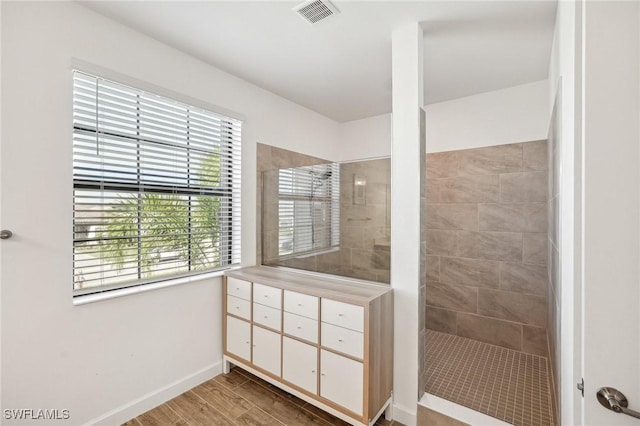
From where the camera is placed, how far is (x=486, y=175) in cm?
293

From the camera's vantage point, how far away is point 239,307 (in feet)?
7.72

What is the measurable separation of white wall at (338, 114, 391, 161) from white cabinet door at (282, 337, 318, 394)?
8.01ft

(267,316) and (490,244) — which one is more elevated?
(490,244)

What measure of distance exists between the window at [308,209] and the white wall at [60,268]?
97 centimetres

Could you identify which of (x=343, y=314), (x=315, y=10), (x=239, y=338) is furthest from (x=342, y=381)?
(x=315, y=10)

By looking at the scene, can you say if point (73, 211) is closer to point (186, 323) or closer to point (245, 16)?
point (186, 323)

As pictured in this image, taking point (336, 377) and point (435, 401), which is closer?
point (336, 377)

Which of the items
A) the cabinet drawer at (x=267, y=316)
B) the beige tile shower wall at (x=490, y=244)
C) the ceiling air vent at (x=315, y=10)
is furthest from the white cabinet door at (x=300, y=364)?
the ceiling air vent at (x=315, y=10)

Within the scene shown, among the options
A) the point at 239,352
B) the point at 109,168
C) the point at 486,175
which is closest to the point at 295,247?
the point at 239,352

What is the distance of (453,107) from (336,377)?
2846 millimetres

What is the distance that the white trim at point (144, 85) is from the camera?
171 cm

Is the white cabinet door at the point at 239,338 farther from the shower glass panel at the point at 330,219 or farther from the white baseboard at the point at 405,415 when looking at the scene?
the white baseboard at the point at 405,415

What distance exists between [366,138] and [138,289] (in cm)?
300

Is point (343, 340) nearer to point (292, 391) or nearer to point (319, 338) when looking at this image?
point (319, 338)
